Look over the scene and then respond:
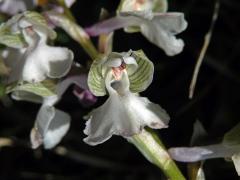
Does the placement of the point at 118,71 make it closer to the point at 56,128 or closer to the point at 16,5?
the point at 56,128

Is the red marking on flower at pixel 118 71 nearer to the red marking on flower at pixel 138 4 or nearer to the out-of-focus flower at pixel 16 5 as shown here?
the red marking on flower at pixel 138 4

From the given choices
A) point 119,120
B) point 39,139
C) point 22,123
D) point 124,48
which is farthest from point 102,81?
point 22,123

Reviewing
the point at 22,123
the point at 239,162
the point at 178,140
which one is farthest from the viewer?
the point at 22,123

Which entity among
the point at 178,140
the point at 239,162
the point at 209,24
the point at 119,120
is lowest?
the point at 178,140

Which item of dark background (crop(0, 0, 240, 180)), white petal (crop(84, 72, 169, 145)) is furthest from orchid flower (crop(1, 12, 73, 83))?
dark background (crop(0, 0, 240, 180))

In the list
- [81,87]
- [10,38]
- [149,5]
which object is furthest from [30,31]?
[149,5]

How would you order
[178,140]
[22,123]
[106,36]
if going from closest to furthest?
[106,36] → [178,140] → [22,123]

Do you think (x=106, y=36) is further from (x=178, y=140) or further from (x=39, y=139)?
(x=178, y=140)

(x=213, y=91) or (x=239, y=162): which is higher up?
(x=239, y=162)

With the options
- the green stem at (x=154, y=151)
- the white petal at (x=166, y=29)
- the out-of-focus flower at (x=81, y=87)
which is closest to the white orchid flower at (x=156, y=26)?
the white petal at (x=166, y=29)
